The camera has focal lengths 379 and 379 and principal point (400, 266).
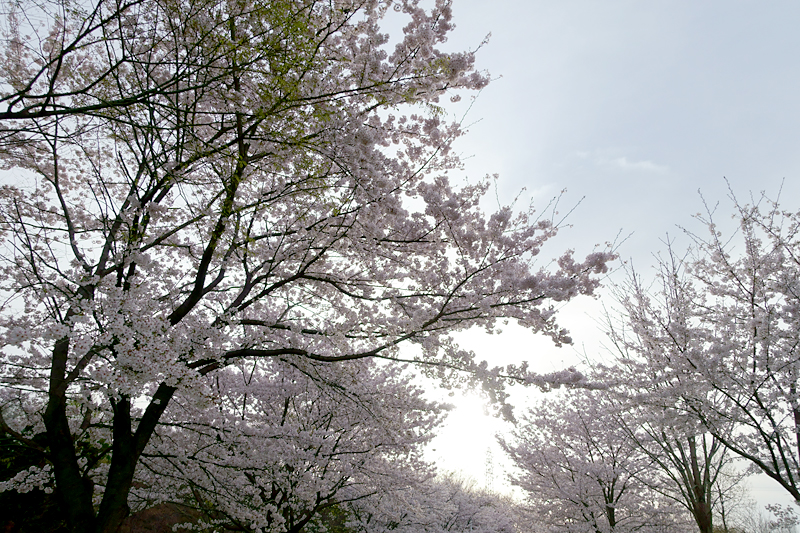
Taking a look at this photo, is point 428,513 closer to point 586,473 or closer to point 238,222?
point 586,473

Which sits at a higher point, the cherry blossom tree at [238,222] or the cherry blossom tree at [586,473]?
the cherry blossom tree at [238,222]

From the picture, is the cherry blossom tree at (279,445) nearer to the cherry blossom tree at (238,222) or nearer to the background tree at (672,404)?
the cherry blossom tree at (238,222)

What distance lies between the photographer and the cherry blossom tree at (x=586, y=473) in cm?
1145

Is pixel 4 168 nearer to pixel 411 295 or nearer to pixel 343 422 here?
pixel 411 295

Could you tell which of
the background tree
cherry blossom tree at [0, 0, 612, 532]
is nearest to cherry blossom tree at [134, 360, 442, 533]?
cherry blossom tree at [0, 0, 612, 532]

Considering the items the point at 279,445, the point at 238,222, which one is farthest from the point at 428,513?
the point at 238,222

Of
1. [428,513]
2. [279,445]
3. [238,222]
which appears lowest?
[428,513]

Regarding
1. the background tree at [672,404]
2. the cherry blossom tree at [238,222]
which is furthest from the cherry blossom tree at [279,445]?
the background tree at [672,404]

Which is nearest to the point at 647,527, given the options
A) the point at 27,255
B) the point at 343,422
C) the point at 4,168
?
the point at 343,422

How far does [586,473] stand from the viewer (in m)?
11.8

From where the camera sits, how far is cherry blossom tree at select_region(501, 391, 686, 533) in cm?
1145

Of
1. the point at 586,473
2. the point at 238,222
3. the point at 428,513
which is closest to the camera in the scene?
the point at 238,222

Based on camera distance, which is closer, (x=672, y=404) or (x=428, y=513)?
(x=672, y=404)

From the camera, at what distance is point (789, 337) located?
18.7 feet
